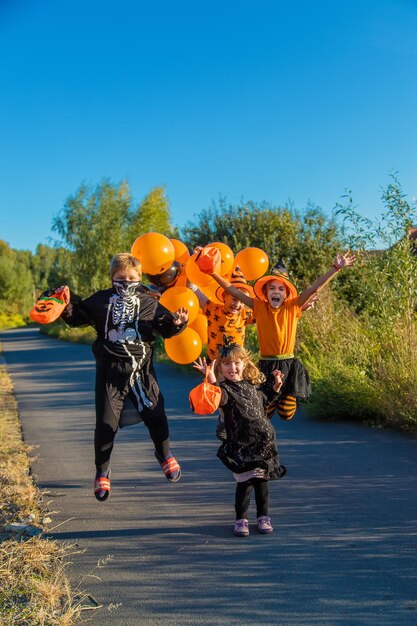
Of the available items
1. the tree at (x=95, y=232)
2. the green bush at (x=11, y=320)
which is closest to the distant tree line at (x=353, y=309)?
the tree at (x=95, y=232)

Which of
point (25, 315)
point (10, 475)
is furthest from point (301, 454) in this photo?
point (25, 315)

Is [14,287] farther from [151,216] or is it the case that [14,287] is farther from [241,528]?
[241,528]

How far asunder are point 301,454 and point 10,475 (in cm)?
271

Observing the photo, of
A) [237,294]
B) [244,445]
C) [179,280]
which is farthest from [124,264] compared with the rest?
[179,280]

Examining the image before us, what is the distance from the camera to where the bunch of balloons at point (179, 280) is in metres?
6.41

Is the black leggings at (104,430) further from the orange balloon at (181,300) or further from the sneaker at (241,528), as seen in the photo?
the orange balloon at (181,300)

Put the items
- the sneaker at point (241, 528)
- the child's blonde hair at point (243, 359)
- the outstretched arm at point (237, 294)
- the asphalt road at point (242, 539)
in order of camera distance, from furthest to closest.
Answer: the outstretched arm at point (237, 294) < the child's blonde hair at point (243, 359) < the sneaker at point (241, 528) < the asphalt road at point (242, 539)

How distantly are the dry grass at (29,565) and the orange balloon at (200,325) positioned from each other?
2.25 m

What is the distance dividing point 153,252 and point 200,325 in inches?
40.0

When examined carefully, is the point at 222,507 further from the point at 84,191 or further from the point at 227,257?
the point at 84,191

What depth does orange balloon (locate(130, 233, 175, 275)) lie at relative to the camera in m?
6.41

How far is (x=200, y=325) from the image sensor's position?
6953 mm

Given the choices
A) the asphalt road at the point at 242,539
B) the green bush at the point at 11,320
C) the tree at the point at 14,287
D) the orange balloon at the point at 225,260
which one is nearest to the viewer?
the asphalt road at the point at 242,539

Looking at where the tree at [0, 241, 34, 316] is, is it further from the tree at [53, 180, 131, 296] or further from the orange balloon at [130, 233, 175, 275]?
the orange balloon at [130, 233, 175, 275]
